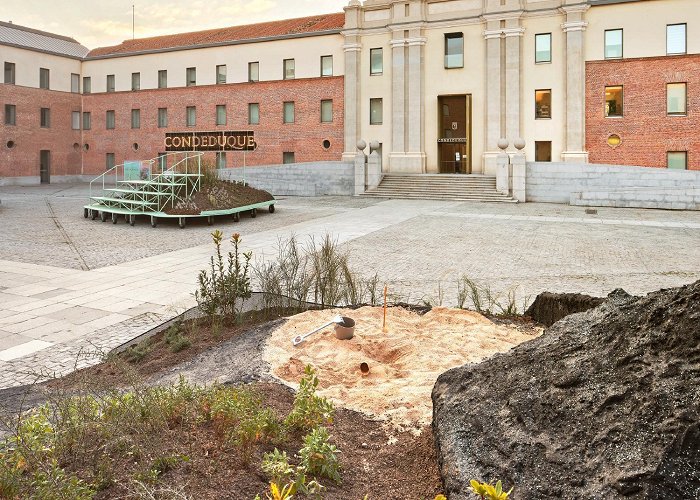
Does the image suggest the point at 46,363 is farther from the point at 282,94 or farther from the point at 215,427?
the point at 282,94

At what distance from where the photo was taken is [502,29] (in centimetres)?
3556

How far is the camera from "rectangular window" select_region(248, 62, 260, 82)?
143ft

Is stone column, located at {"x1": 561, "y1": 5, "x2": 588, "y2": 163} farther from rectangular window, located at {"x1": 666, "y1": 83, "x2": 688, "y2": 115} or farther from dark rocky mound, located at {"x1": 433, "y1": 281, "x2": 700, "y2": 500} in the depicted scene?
dark rocky mound, located at {"x1": 433, "y1": 281, "x2": 700, "y2": 500}

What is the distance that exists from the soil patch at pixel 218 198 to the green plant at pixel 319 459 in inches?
745

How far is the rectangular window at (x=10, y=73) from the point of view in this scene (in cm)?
4631

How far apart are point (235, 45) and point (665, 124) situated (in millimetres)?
29786

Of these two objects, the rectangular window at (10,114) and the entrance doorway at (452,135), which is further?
the rectangular window at (10,114)

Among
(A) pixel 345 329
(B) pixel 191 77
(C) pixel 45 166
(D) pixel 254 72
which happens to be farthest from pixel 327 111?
(A) pixel 345 329

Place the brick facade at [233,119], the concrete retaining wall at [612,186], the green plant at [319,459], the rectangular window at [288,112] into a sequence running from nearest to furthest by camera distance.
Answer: the green plant at [319,459] → the concrete retaining wall at [612,186] → the brick facade at [233,119] → the rectangular window at [288,112]

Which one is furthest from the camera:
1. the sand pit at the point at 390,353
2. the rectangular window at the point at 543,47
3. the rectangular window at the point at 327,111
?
the rectangular window at the point at 327,111

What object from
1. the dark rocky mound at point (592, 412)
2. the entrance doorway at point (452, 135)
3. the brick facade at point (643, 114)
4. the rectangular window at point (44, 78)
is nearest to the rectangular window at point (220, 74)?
the rectangular window at point (44, 78)

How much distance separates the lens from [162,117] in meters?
47.7

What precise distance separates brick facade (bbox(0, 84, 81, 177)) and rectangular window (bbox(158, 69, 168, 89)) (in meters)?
9.20

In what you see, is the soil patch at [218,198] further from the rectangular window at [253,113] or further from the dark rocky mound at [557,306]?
the rectangular window at [253,113]
